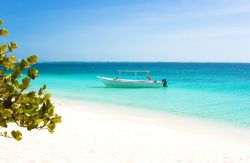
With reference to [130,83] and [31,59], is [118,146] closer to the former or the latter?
[31,59]

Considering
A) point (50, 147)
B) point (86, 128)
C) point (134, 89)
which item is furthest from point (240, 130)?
point (134, 89)

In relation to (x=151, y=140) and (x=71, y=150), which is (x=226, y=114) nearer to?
(x=151, y=140)

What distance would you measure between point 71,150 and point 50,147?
596mm

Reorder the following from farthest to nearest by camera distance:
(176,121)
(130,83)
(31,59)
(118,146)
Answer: (130,83), (176,121), (118,146), (31,59)

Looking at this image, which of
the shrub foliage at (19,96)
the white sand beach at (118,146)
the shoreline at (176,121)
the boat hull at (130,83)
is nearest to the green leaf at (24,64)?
the shrub foliage at (19,96)

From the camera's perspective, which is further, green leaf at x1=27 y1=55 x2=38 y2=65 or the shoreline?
the shoreline

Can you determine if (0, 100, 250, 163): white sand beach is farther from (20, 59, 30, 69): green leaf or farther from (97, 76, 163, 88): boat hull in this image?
(97, 76, 163, 88): boat hull

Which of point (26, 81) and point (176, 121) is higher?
point (26, 81)

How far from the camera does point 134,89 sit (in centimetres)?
3516

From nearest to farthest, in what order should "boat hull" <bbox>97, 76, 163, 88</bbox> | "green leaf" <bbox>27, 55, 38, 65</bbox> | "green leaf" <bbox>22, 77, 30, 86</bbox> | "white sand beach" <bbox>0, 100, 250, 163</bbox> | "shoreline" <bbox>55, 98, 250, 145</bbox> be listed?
"green leaf" <bbox>22, 77, 30, 86</bbox> → "green leaf" <bbox>27, 55, 38, 65</bbox> → "white sand beach" <bbox>0, 100, 250, 163</bbox> → "shoreline" <bbox>55, 98, 250, 145</bbox> → "boat hull" <bbox>97, 76, 163, 88</bbox>

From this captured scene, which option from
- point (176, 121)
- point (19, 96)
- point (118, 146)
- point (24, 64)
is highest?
point (24, 64)

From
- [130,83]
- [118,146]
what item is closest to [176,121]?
[118,146]

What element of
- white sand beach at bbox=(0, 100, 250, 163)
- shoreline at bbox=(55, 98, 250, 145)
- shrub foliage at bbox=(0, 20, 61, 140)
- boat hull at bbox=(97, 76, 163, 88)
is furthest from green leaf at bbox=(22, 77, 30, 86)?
boat hull at bbox=(97, 76, 163, 88)

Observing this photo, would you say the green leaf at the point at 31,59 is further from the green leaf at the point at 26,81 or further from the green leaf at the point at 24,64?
the green leaf at the point at 26,81
